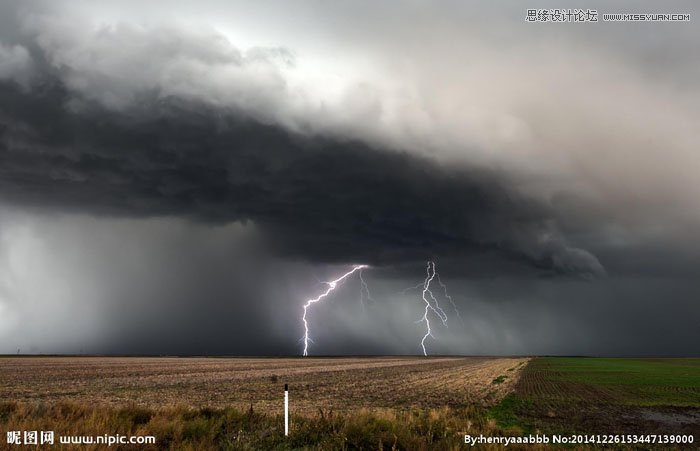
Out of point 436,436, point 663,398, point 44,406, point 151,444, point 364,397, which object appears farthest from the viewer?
point 663,398

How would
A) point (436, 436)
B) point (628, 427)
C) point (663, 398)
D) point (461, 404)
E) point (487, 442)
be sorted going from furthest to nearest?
point (663, 398) < point (461, 404) < point (628, 427) < point (436, 436) < point (487, 442)

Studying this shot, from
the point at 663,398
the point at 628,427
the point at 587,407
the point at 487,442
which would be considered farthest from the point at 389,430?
the point at 663,398

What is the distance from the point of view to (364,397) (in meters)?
31.9

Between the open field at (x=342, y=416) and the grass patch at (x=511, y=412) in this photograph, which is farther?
the grass patch at (x=511, y=412)

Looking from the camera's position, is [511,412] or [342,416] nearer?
[342,416]

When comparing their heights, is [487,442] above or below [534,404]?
above

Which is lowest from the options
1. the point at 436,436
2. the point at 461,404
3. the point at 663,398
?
the point at 663,398

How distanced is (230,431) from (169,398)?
19.7 metres

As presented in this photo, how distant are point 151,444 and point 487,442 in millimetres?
7647

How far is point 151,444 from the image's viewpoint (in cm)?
1013

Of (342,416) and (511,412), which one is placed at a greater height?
(342,416)

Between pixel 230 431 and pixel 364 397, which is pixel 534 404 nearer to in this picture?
pixel 364 397

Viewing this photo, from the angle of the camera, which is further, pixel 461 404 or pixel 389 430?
pixel 461 404

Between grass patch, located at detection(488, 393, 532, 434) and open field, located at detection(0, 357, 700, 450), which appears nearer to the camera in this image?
open field, located at detection(0, 357, 700, 450)
